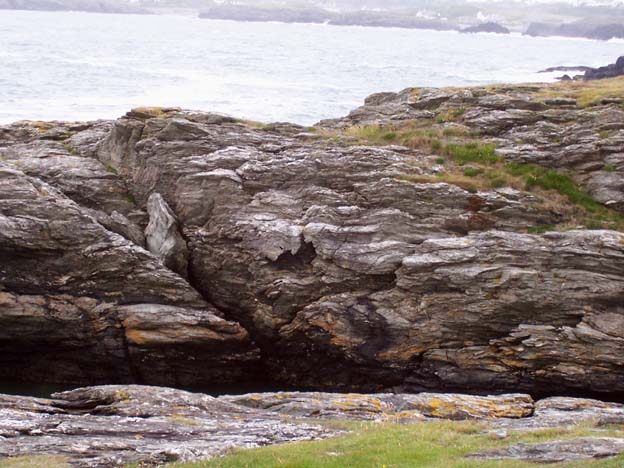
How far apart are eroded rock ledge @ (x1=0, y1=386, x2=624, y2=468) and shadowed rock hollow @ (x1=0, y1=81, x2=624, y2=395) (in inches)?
211

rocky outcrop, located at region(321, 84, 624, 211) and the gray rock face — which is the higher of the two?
rocky outcrop, located at region(321, 84, 624, 211)

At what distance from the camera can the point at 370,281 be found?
33.7m

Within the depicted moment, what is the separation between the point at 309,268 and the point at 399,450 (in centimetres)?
1661

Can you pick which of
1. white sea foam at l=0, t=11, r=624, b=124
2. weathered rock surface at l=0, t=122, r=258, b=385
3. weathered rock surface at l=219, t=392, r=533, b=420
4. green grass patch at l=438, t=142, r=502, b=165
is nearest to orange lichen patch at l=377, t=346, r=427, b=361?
weathered rock surface at l=219, t=392, r=533, b=420

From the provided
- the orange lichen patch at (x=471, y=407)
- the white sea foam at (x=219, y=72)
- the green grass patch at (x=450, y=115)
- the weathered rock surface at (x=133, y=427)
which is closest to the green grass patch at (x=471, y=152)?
the green grass patch at (x=450, y=115)

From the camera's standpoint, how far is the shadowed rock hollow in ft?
104

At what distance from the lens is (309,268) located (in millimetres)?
34625

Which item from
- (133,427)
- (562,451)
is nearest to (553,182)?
(562,451)

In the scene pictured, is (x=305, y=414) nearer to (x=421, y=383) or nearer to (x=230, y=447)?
(x=230, y=447)

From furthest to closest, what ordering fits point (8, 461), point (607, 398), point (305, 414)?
point (607, 398), point (305, 414), point (8, 461)

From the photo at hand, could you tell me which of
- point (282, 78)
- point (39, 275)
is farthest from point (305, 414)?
point (282, 78)

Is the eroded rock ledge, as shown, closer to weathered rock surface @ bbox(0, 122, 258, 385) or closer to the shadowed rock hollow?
the shadowed rock hollow

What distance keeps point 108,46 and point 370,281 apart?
13902 cm

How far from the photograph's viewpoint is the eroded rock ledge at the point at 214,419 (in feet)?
61.9
